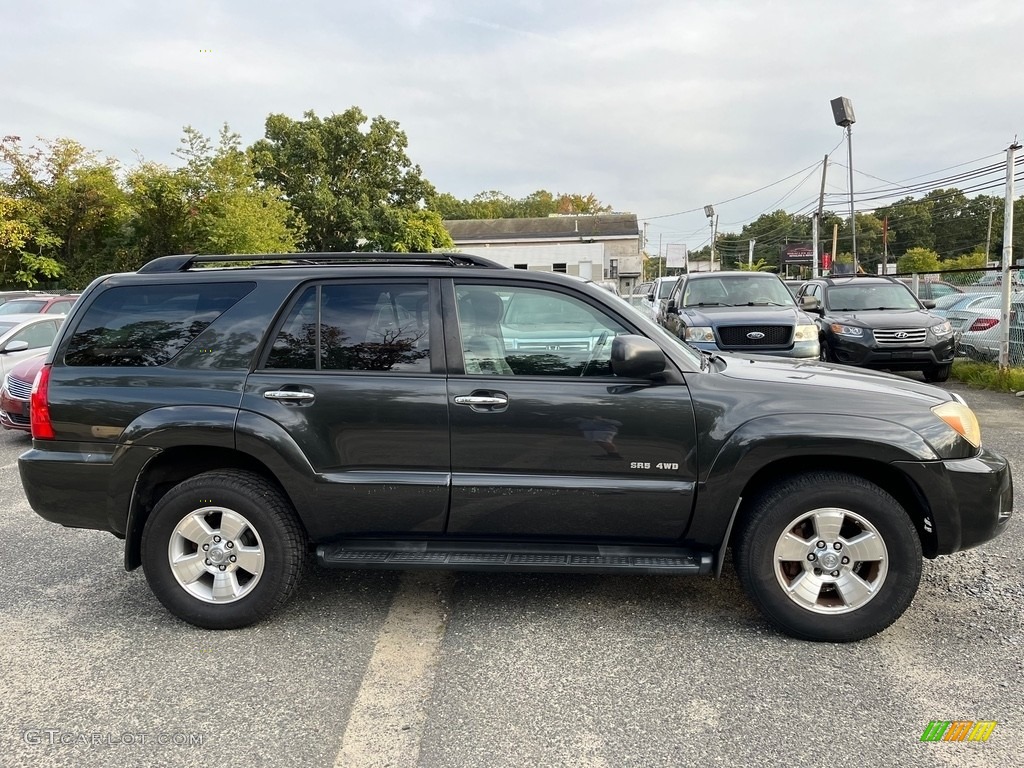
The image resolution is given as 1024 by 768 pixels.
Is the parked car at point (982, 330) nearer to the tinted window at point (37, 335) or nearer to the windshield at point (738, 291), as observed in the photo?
the windshield at point (738, 291)

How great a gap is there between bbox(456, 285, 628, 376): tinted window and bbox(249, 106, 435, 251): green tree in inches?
1278

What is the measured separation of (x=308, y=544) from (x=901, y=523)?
281 cm

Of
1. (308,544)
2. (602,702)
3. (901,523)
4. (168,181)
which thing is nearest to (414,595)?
(308,544)

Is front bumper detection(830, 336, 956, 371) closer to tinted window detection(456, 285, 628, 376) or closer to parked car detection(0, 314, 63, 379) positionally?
tinted window detection(456, 285, 628, 376)

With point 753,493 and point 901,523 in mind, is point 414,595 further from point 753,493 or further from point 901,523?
point 901,523

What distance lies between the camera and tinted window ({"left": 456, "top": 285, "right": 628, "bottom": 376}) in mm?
3275

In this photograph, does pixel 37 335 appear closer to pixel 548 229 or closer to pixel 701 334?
pixel 701 334

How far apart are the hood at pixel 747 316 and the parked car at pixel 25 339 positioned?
864 cm

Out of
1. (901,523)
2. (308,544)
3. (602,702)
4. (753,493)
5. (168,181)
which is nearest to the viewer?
(602,702)

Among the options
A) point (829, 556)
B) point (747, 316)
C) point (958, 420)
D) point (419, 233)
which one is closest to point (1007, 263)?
point (747, 316)

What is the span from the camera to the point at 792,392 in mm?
3141

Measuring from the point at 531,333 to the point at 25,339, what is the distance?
8608mm

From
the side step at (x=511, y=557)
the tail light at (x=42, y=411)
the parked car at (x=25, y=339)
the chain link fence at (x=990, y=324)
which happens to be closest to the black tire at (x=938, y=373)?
the chain link fence at (x=990, y=324)

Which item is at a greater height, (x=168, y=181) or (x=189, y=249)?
(x=168, y=181)
